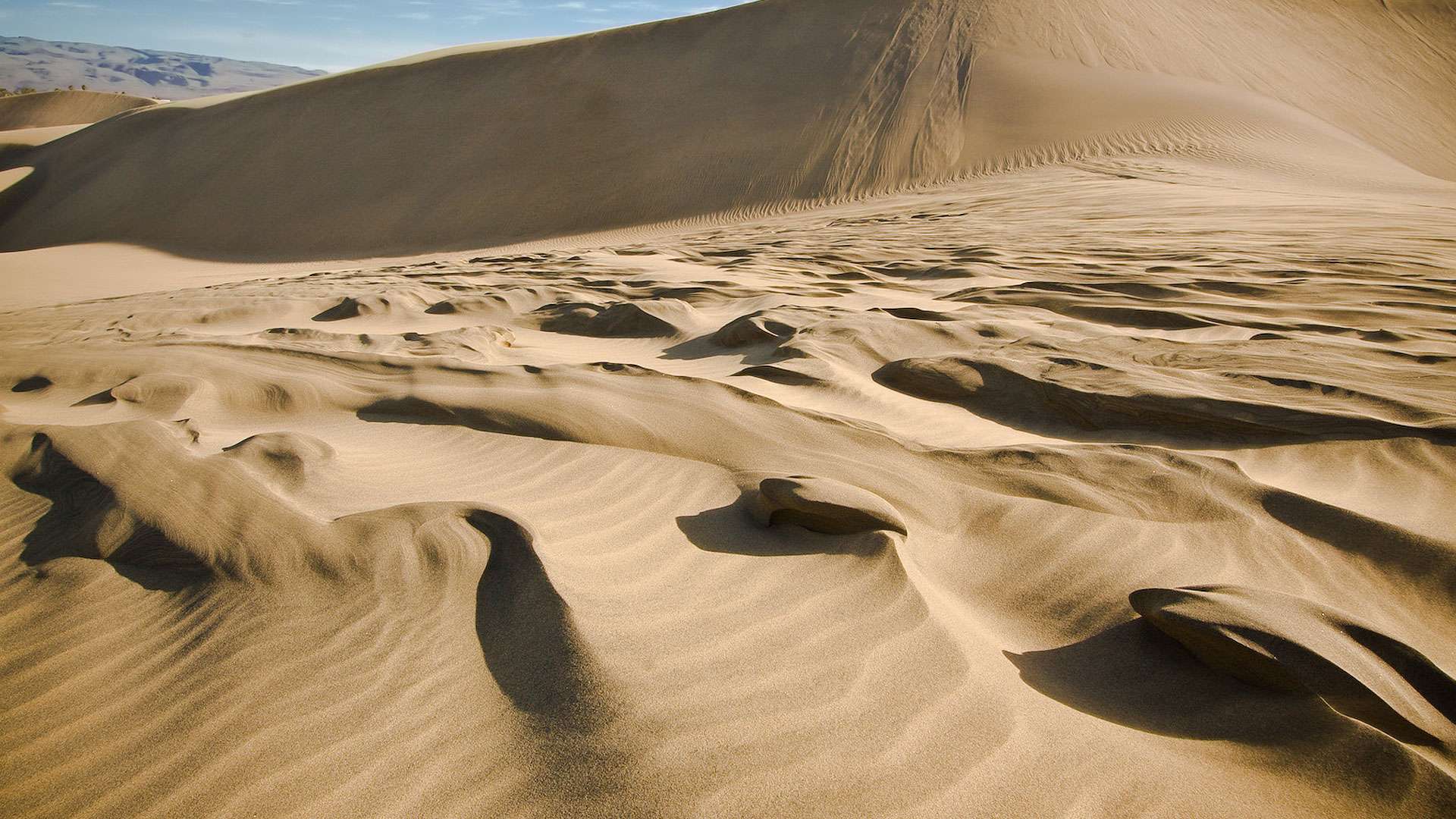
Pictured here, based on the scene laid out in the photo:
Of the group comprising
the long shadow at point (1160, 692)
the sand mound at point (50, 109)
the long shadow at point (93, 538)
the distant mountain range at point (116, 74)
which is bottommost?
the long shadow at point (93, 538)

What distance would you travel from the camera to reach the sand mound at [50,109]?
37844 millimetres

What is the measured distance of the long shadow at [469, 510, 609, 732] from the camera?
3.90ft

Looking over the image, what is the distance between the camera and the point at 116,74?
165 meters

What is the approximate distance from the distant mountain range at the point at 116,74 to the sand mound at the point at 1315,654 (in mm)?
152792

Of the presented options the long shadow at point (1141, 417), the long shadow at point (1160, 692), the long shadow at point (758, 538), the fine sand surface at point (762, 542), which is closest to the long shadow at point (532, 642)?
the fine sand surface at point (762, 542)

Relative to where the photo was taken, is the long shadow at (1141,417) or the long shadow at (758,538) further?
the long shadow at (1141,417)

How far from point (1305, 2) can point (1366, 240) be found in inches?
1031

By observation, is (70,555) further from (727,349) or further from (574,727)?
(727,349)

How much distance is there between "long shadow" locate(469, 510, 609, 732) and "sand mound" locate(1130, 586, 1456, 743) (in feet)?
Answer: 3.12

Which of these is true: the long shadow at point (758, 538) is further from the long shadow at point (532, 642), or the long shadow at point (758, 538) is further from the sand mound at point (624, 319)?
the sand mound at point (624, 319)

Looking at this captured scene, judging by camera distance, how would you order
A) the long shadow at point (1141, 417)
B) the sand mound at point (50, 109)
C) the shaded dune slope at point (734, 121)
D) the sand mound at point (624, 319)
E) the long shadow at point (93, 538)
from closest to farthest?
the long shadow at point (93, 538) < the long shadow at point (1141, 417) < the sand mound at point (624, 319) < the shaded dune slope at point (734, 121) < the sand mound at point (50, 109)

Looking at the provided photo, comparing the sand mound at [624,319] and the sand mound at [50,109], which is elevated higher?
the sand mound at [50,109]

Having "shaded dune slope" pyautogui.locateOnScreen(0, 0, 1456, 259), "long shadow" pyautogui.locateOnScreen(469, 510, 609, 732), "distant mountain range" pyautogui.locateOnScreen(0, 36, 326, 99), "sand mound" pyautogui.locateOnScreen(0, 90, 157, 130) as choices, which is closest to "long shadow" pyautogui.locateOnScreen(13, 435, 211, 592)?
"long shadow" pyautogui.locateOnScreen(469, 510, 609, 732)

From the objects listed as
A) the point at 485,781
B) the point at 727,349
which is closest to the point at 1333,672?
the point at 485,781
